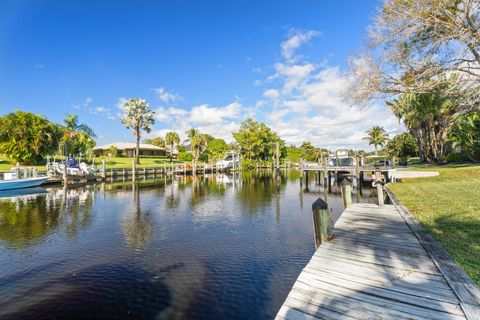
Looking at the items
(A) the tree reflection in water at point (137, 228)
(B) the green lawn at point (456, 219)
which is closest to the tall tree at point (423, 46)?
(B) the green lawn at point (456, 219)

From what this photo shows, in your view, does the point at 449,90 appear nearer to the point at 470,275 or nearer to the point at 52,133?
the point at 470,275

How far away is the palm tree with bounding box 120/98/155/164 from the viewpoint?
2098 inches

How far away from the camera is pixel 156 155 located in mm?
75375

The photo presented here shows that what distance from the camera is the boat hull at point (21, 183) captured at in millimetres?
24925

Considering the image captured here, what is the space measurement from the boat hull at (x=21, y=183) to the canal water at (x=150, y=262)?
1186cm

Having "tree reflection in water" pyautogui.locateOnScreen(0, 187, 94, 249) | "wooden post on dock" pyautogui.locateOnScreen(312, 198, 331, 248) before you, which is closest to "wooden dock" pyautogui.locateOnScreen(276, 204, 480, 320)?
"wooden post on dock" pyautogui.locateOnScreen(312, 198, 331, 248)

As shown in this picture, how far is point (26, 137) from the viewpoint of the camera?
121 ft

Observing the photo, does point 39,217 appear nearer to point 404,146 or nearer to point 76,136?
point 76,136

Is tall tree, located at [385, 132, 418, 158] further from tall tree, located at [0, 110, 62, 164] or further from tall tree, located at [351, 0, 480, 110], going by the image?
tall tree, located at [0, 110, 62, 164]

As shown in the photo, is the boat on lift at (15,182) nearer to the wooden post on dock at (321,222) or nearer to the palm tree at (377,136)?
the wooden post on dock at (321,222)

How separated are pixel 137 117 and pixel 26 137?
1937 cm

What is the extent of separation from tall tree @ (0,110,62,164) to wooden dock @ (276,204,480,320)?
145ft

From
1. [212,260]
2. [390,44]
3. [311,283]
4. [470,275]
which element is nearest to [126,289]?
[212,260]

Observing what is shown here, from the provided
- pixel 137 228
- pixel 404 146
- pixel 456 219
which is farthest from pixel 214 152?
pixel 456 219
